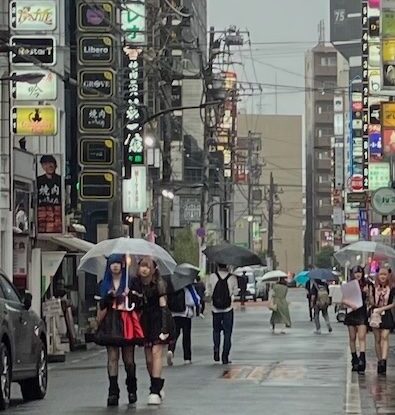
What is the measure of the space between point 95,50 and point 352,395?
24.1 metres

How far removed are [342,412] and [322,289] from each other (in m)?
27.6

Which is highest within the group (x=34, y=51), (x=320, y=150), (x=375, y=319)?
(x=320, y=150)

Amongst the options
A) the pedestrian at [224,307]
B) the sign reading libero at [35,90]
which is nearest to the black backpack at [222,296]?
the pedestrian at [224,307]

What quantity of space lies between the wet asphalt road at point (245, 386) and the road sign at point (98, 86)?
11.0 metres

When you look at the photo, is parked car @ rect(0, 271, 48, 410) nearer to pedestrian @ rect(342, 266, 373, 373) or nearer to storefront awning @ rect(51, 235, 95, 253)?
pedestrian @ rect(342, 266, 373, 373)

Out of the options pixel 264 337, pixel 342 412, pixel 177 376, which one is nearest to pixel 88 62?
pixel 264 337

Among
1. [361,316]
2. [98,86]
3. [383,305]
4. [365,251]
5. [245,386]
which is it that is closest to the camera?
[245,386]

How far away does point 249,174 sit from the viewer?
14388 cm

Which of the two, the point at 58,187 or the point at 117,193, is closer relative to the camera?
the point at 58,187

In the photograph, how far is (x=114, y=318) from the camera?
16125 mm

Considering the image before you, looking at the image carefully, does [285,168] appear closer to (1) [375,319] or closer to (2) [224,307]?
(2) [224,307]

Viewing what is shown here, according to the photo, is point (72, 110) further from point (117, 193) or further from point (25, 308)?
point (25, 308)

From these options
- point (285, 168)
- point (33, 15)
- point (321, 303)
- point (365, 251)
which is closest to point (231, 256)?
point (365, 251)

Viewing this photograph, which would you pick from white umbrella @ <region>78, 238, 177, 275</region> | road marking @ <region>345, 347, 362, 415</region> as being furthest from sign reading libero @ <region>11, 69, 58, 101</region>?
white umbrella @ <region>78, 238, 177, 275</region>
